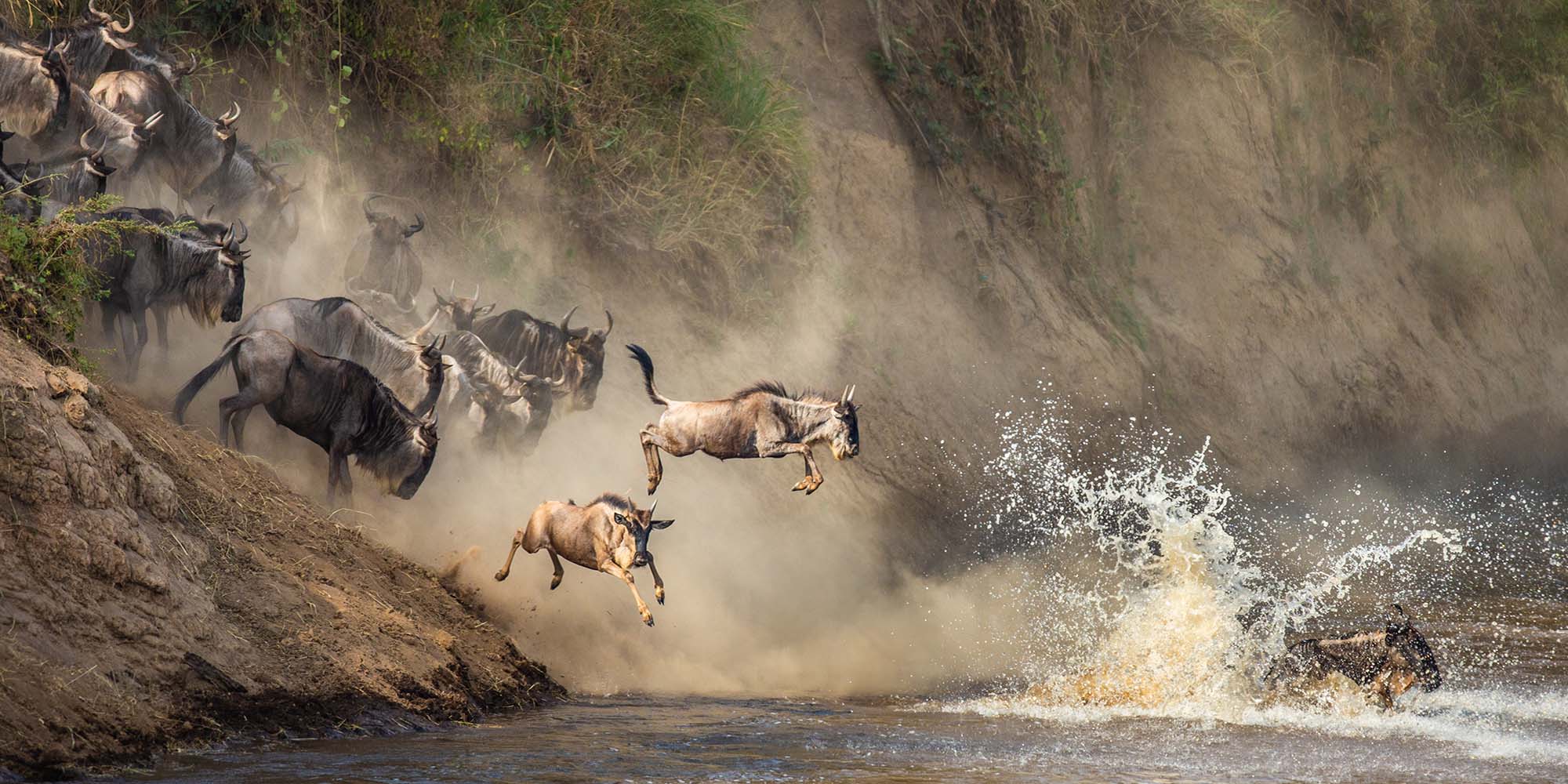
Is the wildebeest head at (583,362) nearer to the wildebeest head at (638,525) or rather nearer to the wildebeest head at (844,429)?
the wildebeest head at (638,525)

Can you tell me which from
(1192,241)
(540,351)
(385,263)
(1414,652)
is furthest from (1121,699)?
(1192,241)

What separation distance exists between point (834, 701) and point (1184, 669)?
241cm

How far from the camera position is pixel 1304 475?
20.4 m

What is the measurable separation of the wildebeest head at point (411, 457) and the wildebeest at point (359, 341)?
603mm

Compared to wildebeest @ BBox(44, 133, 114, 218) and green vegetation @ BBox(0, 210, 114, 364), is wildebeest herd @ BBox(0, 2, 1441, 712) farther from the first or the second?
green vegetation @ BBox(0, 210, 114, 364)

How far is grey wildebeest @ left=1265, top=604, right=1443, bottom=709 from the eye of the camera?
32.5 ft

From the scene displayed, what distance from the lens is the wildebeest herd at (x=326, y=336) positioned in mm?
9531

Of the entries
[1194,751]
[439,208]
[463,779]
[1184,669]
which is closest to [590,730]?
[463,779]

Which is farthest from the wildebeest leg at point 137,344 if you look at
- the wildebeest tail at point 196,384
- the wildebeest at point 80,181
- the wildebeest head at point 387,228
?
the wildebeest head at point 387,228

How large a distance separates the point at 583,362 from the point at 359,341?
2.07 meters

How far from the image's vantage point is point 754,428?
375 inches

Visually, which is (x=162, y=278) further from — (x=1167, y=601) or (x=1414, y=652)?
(x=1414, y=652)

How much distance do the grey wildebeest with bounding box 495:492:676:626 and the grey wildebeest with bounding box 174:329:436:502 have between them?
1.08 m

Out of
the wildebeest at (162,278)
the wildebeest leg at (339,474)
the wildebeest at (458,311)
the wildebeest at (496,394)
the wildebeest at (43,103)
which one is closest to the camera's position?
→ the wildebeest at (162,278)
